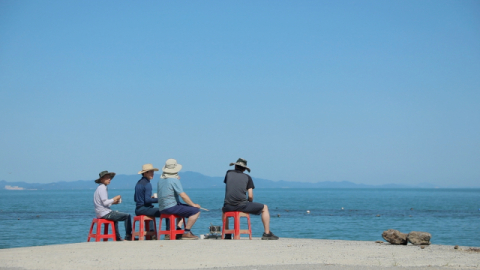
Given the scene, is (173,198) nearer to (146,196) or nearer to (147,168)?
(146,196)

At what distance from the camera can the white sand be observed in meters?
6.91

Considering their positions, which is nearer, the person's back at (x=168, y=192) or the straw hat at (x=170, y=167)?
the person's back at (x=168, y=192)

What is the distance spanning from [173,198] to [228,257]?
290cm

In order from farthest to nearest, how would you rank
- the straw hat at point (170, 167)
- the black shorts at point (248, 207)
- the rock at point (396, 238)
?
the straw hat at point (170, 167) < the black shorts at point (248, 207) < the rock at point (396, 238)

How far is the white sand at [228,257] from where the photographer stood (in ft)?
22.7

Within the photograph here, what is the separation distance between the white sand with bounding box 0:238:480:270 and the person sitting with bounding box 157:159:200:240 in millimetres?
959

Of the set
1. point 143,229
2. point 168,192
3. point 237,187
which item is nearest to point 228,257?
point 237,187

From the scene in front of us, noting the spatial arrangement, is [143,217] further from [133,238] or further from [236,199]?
[236,199]

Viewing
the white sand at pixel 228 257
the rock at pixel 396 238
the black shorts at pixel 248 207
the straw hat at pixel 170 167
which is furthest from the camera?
the straw hat at pixel 170 167

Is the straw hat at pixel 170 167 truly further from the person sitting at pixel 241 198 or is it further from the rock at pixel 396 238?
the rock at pixel 396 238

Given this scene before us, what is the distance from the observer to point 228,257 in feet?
25.0

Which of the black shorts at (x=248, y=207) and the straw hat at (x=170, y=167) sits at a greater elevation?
the straw hat at (x=170, y=167)

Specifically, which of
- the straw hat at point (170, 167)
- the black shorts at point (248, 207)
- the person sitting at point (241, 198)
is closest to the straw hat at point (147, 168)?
the straw hat at point (170, 167)

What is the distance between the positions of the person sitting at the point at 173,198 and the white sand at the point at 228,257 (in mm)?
959
